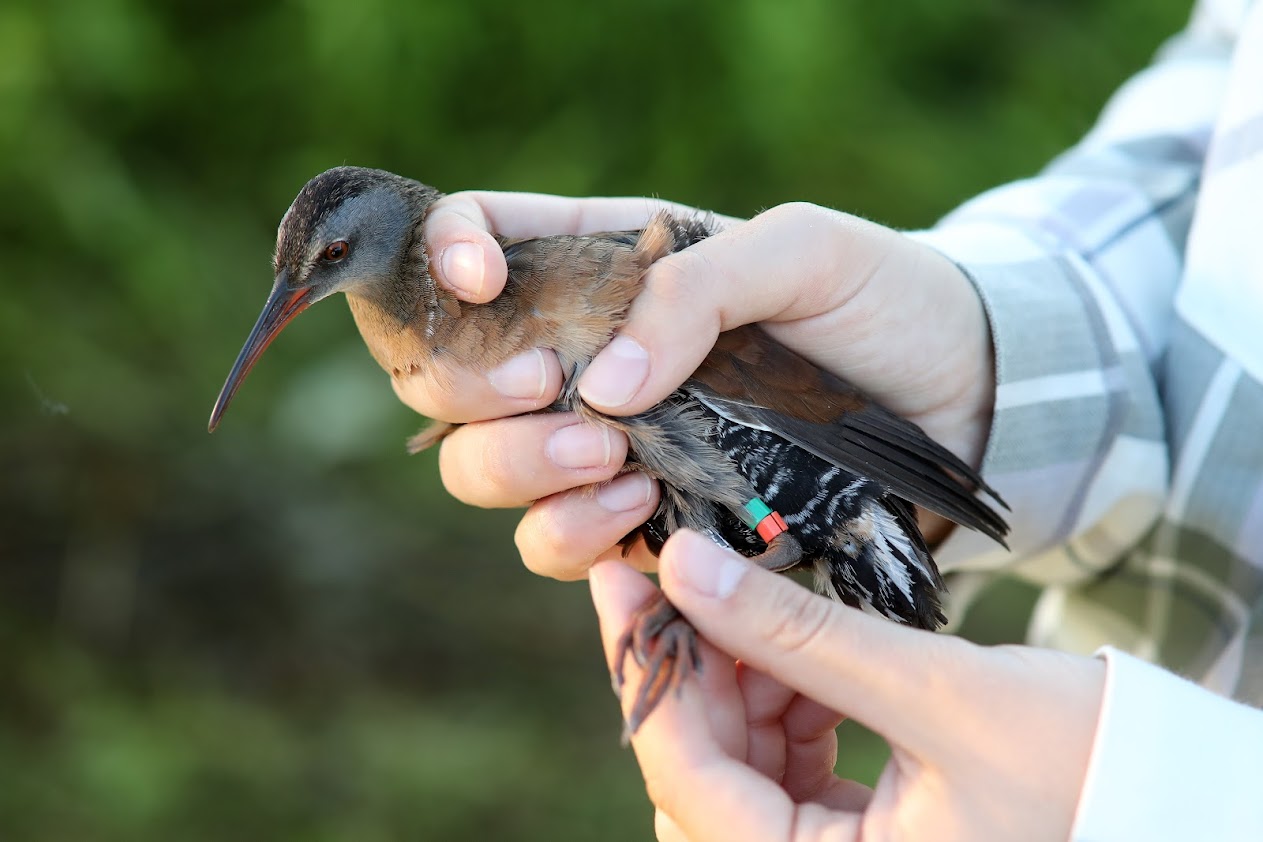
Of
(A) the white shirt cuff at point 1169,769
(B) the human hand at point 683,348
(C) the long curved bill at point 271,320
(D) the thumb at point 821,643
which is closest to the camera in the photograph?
(A) the white shirt cuff at point 1169,769

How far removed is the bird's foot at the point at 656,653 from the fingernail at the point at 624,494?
0.33 metres

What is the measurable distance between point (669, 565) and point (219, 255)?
3.06 meters

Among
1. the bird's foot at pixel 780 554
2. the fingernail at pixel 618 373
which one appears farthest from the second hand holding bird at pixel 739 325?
the bird's foot at pixel 780 554

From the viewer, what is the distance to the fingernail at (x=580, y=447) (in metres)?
1.98

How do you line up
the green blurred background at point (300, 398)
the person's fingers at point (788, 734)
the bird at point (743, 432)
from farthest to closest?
the green blurred background at point (300, 398) < the bird at point (743, 432) < the person's fingers at point (788, 734)

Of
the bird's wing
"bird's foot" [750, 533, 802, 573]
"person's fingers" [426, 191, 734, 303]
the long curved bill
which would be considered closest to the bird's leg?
"bird's foot" [750, 533, 802, 573]

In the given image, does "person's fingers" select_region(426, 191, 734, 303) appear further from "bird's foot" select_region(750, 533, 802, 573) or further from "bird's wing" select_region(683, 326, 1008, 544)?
"bird's foot" select_region(750, 533, 802, 573)

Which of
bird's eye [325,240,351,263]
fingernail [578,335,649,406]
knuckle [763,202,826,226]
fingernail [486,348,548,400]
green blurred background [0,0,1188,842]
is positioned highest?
knuckle [763,202,826,226]

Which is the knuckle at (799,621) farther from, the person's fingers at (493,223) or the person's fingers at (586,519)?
the person's fingers at (493,223)

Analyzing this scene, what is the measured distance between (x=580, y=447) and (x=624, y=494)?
0.46 ft

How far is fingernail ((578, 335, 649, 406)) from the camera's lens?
188 centimetres

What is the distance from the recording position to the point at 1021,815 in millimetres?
1417

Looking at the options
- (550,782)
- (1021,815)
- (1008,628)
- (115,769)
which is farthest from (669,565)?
(1008,628)

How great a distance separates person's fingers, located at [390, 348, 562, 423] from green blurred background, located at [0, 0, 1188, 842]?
6.62 feet
